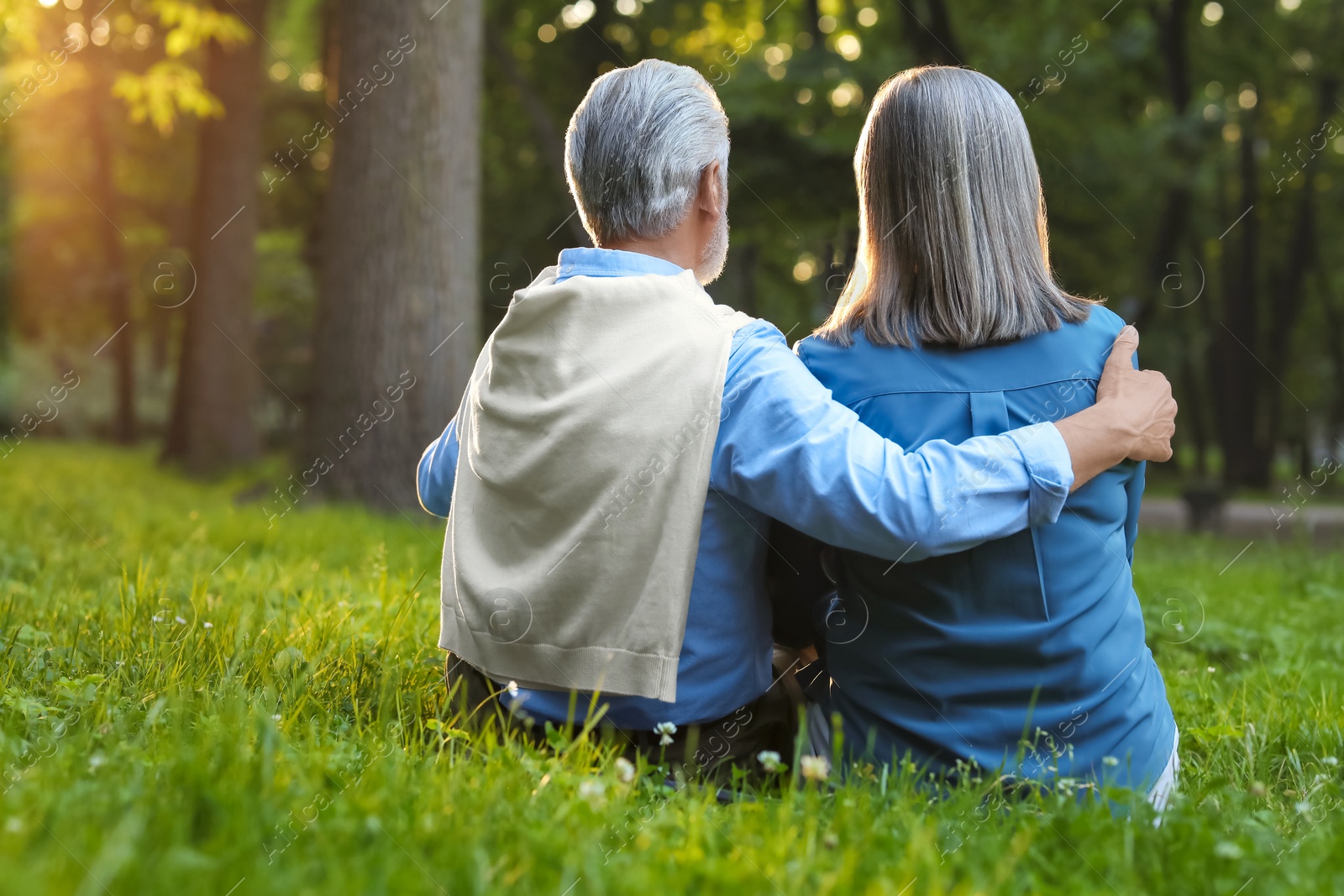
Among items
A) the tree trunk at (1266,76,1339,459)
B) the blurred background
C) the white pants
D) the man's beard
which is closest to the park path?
the blurred background

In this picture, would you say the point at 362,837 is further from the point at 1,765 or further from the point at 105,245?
the point at 105,245

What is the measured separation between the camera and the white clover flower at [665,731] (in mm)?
1968

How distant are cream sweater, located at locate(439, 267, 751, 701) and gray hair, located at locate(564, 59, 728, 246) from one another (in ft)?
0.57

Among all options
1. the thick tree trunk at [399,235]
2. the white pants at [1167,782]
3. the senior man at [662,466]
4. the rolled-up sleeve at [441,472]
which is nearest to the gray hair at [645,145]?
the senior man at [662,466]

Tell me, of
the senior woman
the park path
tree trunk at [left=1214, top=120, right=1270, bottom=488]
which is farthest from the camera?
tree trunk at [left=1214, top=120, right=1270, bottom=488]

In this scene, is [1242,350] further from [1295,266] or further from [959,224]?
[959,224]

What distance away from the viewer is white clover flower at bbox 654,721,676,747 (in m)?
1.97

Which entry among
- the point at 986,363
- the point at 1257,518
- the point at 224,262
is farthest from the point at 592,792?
the point at 1257,518

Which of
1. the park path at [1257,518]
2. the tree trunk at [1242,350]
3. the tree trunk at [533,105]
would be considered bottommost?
the park path at [1257,518]

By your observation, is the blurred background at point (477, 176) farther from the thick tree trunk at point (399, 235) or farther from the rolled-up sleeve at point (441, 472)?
the rolled-up sleeve at point (441, 472)

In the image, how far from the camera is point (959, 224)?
210 centimetres

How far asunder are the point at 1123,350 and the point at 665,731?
1171mm

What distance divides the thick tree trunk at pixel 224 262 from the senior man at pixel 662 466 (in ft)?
36.6

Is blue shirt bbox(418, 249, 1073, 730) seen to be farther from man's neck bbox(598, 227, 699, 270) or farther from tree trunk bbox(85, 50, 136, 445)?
tree trunk bbox(85, 50, 136, 445)
